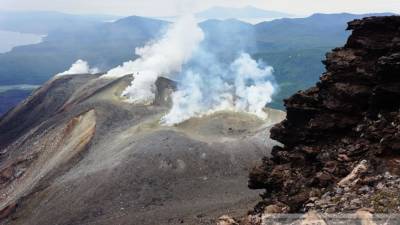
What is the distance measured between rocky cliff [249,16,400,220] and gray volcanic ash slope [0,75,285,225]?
17.7 meters

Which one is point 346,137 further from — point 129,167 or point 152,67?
point 152,67

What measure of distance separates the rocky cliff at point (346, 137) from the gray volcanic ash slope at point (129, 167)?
17.7 meters

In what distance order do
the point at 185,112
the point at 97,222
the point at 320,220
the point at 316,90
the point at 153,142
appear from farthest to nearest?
1. the point at 185,112
2. the point at 153,142
3. the point at 97,222
4. the point at 316,90
5. the point at 320,220

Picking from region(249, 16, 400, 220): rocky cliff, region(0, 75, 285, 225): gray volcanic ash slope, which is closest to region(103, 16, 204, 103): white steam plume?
region(0, 75, 285, 225): gray volcanic ash slope

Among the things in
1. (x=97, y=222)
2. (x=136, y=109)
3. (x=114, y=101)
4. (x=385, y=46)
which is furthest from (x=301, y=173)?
(x=114, y=101)

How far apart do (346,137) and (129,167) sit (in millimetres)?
36810

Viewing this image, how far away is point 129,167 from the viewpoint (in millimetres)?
61625

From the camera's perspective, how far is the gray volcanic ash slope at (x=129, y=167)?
5366cm

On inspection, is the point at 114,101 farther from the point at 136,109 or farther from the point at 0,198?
the point at 0,198

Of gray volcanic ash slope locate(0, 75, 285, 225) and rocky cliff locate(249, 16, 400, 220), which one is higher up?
rocky cliff locate(249, 16, 400, 220)

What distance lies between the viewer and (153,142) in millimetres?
68188

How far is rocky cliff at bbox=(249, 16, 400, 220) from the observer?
2297 cm

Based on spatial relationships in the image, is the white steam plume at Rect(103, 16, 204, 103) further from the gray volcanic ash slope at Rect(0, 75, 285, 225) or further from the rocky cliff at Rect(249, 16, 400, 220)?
the rocky cliff at Rect(249, 16, 400, 220)

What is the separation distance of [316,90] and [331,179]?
321 inches
